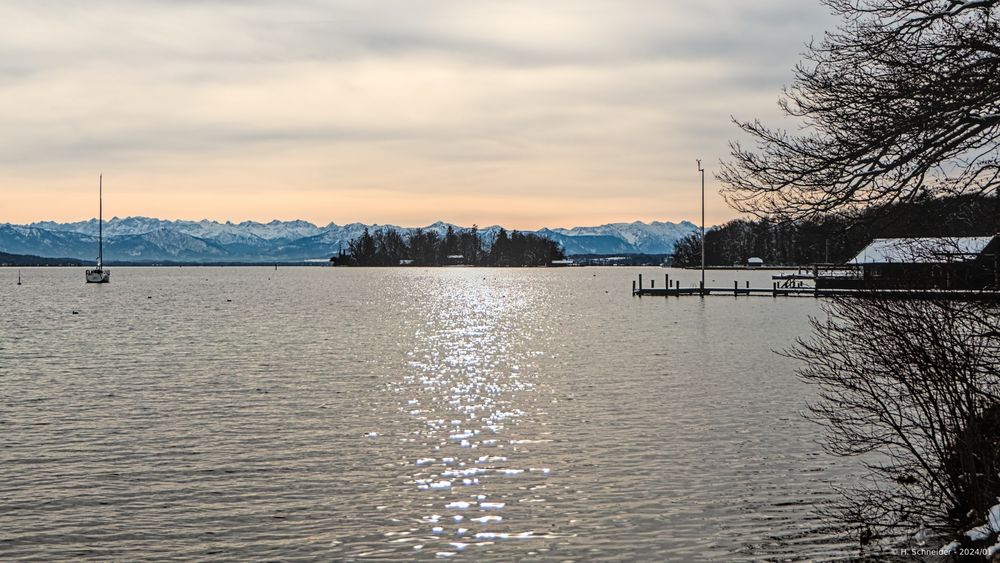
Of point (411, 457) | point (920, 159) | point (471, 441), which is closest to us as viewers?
point (920, 159)

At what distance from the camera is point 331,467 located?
63.0 feet

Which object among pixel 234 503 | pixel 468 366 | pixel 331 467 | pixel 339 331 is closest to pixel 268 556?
pixel 234 503

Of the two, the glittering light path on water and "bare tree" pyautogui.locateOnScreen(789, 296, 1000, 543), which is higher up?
"bare tree" pyautogui.locateOnScreen(789, 296, 1000, 543)

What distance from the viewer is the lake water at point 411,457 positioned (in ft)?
47.0

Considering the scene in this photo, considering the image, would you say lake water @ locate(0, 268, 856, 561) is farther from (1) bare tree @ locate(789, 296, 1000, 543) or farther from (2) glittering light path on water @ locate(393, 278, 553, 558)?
(1) bare tree @ locate(789, 296, 1000, 543)

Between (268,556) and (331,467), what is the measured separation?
5636 mm

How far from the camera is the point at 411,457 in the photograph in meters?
20.2

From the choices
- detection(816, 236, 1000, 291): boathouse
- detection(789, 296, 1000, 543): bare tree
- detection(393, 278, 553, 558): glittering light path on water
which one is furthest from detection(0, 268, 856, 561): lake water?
detection(816, 236, 1000, 291): boathouse

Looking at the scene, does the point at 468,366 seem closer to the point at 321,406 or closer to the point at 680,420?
the point at 321,406

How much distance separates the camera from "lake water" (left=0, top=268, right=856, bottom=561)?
1434 cm

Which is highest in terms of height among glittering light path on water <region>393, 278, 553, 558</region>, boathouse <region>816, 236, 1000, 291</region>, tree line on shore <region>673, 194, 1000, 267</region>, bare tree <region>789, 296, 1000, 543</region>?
tree line on shore <region>673, 194, 1000, 267</region>

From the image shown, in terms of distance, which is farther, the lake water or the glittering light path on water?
the glittering light path on water

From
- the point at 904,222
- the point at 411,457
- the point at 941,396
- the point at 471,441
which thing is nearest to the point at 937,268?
the point at 904,222

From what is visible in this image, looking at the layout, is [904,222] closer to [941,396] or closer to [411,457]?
[941,396]
